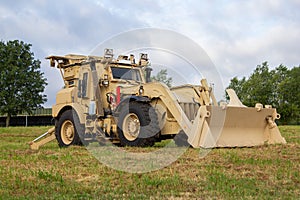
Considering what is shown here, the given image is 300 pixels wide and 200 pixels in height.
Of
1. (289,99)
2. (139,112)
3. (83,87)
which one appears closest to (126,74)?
(83,87)

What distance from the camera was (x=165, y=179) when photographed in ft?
19.8

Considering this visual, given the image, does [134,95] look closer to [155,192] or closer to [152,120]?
[152,120]

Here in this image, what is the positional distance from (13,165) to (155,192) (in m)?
3.56

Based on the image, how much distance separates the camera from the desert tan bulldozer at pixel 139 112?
10781 millimetres

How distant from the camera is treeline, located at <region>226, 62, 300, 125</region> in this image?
62.3m

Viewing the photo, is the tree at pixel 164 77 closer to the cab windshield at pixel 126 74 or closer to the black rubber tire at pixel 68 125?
the cab windshield at pixel 126 74

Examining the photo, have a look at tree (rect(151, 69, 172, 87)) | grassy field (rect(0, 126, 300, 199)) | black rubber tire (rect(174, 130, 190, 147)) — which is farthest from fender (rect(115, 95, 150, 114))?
grassy field (rect(0, 126, 300, 199))

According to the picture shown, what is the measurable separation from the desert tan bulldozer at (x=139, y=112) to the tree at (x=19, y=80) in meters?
38.8

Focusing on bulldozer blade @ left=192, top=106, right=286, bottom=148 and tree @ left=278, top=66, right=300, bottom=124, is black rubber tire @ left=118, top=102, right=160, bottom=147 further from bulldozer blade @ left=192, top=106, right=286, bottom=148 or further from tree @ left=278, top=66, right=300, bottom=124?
tree @ left=278, top=66, right=300, bottom=124

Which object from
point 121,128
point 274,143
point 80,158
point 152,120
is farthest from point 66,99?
point 274,143

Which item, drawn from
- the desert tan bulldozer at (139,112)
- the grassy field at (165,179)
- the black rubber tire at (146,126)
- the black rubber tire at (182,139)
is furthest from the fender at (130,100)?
the grassy field at (165,179)

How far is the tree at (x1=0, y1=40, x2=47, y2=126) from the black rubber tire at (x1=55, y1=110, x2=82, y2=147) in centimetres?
3848

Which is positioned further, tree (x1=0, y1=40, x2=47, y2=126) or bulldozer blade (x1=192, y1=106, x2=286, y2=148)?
tree (x1=0, y1=40, x2=47, y2=126)

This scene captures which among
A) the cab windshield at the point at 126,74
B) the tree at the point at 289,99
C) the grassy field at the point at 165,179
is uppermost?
the tree at the point at 289,99
